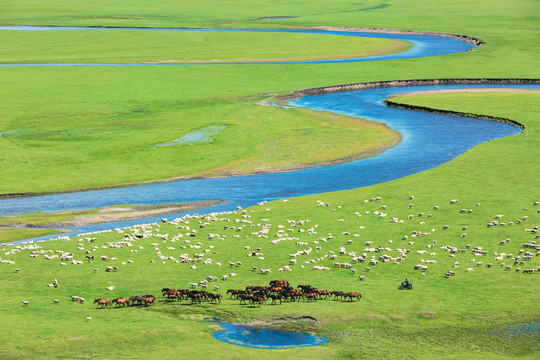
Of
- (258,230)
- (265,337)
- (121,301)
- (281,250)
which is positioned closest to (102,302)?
(121,301)

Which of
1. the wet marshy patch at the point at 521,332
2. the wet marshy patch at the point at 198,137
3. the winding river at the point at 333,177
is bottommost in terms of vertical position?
the winding river at the point at 333,177

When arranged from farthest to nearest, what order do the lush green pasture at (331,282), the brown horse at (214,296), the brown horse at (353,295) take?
the brown horse at (214,296) < the brown horse at (353,295) < the lush green pasture at (331,282)

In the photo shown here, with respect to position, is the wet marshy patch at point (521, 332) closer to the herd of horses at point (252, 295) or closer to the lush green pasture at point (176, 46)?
the herd of horses at point (252, 295)

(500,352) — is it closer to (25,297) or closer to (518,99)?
(25,297)

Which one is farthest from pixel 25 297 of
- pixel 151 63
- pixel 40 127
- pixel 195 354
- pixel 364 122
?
pixel 151 63

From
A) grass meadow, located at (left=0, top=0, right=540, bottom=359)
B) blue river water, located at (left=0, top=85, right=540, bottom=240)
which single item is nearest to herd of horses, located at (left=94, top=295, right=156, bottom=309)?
grass meadow, located at (left=0, top=0, right=540, bottom=359)

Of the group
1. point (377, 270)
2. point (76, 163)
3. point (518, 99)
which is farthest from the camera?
point (518, 99)

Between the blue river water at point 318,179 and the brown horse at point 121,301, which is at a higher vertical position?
the brown horse at point 121,301

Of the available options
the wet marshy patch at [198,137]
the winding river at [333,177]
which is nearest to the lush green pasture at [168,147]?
the wet marshy patch at [198,137]
